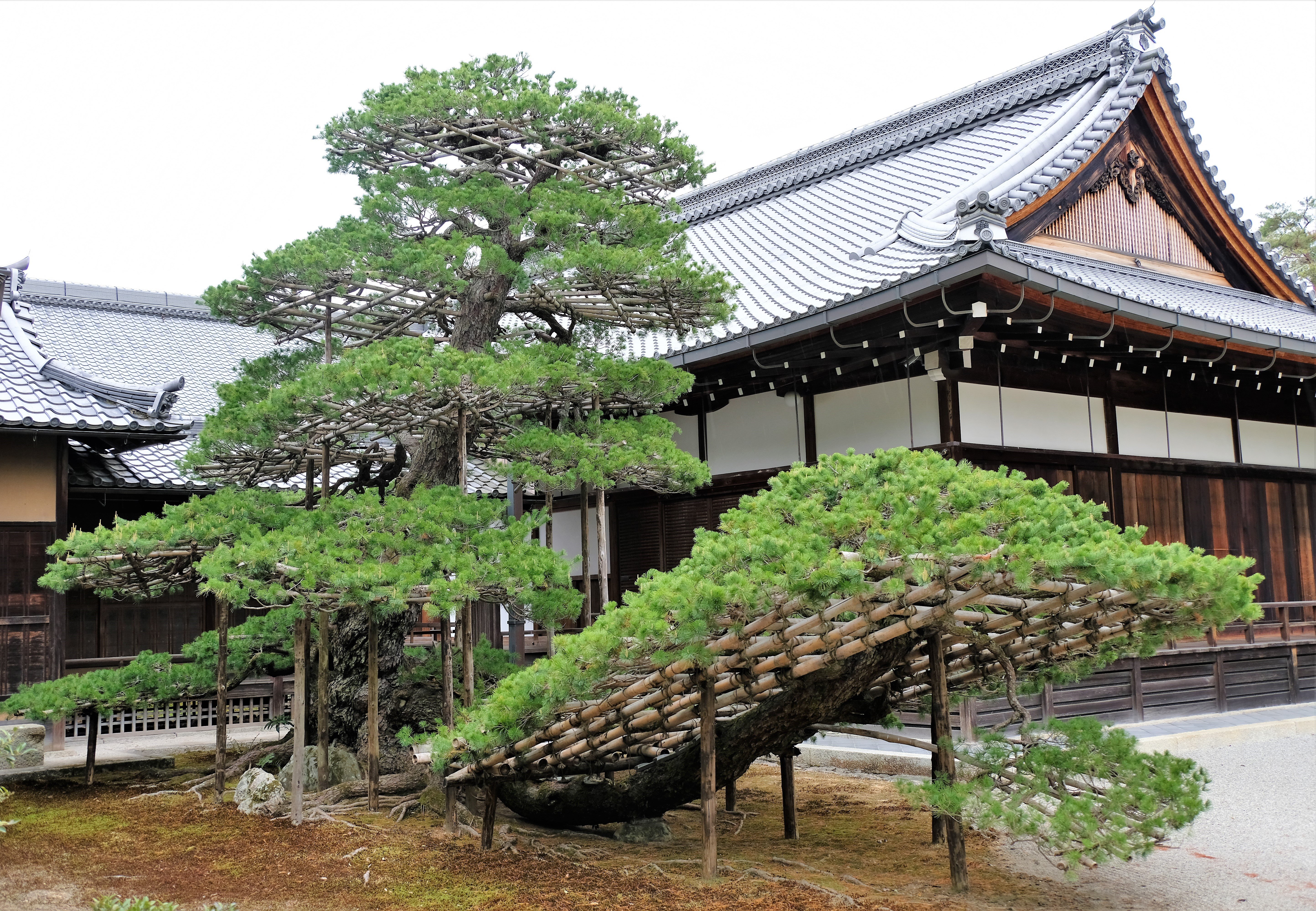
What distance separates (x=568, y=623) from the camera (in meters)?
13.2

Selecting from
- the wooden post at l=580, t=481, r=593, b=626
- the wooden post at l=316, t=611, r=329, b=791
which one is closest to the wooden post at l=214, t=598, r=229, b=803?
the wooden post at l=316, t=611, r=329, b=791

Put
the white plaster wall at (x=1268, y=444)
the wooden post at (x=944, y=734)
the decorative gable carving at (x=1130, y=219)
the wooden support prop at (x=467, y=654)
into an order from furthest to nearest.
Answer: the white plaster wall at (x=1268, y=444) < the decorative gable carving at (x=1130, y=219) < the wooden support prop at (x=467, y=654) < the wooden post at (x=944, y=734)

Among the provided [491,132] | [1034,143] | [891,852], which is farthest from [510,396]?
[1034,143]

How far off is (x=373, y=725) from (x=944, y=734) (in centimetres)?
469

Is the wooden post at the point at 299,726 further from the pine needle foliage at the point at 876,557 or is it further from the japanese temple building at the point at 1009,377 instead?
the japanese temple building at the point at 1009,377

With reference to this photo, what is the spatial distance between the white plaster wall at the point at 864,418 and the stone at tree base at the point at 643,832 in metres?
4.38

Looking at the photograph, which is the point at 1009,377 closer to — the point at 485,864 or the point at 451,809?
the point at 451,809

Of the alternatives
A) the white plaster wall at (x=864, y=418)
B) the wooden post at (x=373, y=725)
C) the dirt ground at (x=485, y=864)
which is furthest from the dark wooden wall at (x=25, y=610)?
the white plaster wall at (x=864, y=418)

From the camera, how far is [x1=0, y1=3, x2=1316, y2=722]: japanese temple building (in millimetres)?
10906

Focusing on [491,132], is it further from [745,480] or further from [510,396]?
[745,480]

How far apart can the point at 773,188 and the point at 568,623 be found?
31.1ft

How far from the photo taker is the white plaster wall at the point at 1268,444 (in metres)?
14.4

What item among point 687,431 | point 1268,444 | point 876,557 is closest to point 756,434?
point 687,431

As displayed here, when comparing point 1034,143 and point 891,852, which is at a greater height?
point 1034,143
